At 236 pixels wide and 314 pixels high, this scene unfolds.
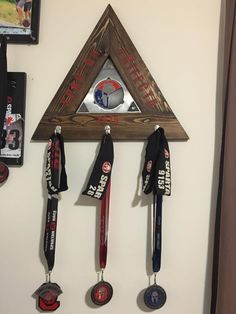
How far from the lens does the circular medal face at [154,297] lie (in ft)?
3.76

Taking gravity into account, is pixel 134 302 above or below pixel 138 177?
below

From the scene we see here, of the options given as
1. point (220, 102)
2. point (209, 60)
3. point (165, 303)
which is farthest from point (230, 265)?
point (209, 60)

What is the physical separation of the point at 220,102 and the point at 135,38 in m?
0.38

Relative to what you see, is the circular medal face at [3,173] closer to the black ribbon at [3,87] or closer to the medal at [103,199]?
the black ribbon at [3,87]

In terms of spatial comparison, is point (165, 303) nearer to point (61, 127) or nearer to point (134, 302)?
point (134, 302)

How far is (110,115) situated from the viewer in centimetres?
120

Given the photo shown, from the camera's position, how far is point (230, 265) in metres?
1.04

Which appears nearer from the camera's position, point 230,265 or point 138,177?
point 230,265

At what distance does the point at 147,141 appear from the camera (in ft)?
3.92

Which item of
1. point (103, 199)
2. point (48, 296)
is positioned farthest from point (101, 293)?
point (103, 199)

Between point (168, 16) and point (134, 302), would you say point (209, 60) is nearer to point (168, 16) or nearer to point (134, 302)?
point (168, 16)

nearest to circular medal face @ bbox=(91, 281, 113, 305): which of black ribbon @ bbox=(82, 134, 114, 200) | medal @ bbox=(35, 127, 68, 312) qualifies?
medal @ bbox=(35, 127, 68, 312)

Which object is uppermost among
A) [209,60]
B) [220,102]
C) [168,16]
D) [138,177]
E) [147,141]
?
[168,16]

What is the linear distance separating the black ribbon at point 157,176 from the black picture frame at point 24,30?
567 millimetres
